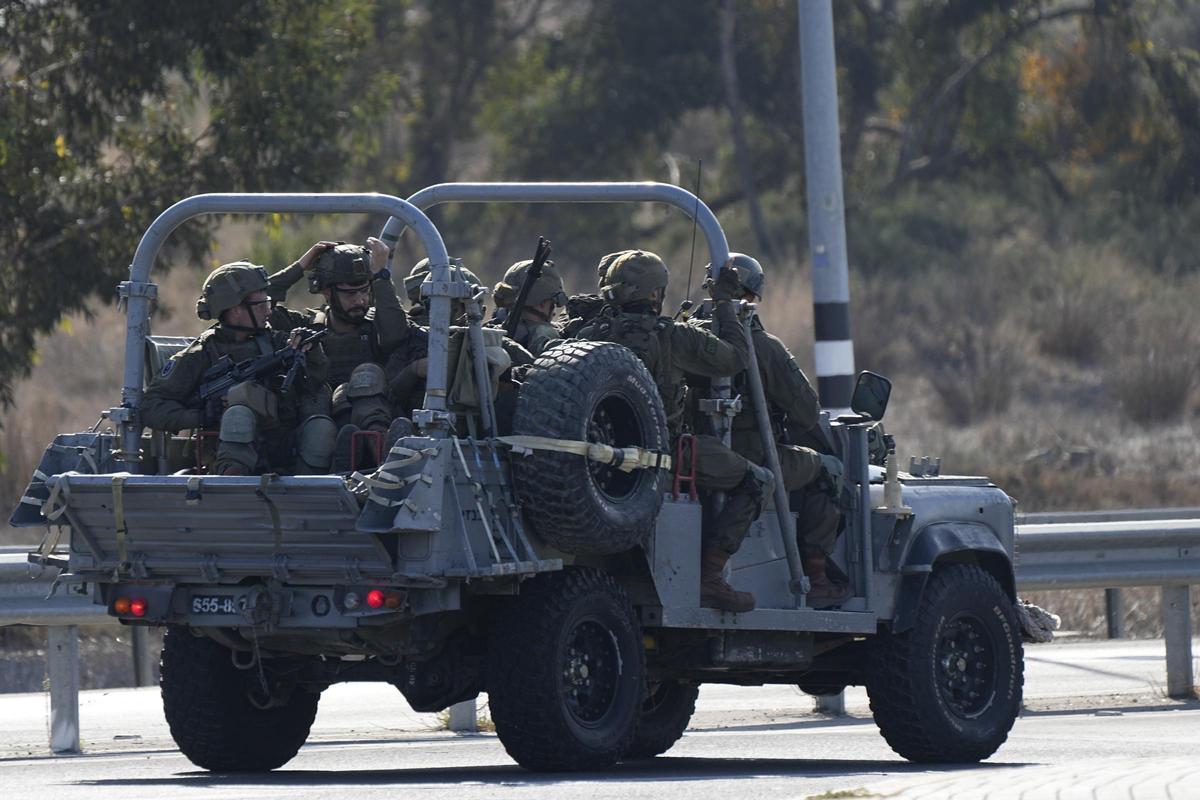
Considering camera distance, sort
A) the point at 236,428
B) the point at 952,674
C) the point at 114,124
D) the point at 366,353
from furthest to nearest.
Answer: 1. the point at 114,124
2. the point at 952,674
3. the point at 366,353
4. the point at 236,428

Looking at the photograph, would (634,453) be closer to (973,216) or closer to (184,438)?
(184,438)

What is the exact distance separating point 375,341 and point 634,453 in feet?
4.25

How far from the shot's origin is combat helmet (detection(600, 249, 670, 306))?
10.2 meters

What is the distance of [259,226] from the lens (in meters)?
38.2

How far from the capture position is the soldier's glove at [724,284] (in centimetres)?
1048

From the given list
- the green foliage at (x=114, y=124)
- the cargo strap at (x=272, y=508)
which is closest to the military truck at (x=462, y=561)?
the cargo strap at (x=272, y=508)

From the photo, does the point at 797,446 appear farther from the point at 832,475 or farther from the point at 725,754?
the point at 725,754

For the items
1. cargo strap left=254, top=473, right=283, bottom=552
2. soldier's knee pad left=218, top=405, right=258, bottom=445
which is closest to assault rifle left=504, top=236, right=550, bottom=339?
soldier's knee pad left=218, top=405, right=258, bottom=445

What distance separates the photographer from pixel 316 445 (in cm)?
946

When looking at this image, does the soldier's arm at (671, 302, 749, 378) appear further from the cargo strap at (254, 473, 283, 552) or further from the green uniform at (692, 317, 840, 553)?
the cargo strap at (254, 473, 283, 552)

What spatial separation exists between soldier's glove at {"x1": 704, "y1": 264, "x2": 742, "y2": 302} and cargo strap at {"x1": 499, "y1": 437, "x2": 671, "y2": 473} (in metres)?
1.19

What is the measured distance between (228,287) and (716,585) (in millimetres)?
2328

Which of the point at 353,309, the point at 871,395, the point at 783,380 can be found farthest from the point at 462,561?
the point at 871,395

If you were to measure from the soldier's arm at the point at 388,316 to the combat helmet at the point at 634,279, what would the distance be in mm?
911
